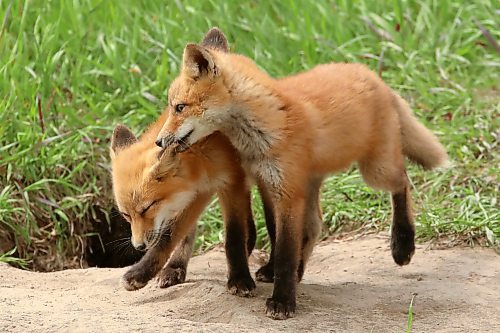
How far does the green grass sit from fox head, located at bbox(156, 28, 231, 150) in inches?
81.6

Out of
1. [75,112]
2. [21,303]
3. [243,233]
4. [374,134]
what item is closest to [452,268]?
[374,134]

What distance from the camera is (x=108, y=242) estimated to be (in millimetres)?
6555

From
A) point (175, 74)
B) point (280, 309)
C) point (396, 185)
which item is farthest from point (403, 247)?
point (175, 74)

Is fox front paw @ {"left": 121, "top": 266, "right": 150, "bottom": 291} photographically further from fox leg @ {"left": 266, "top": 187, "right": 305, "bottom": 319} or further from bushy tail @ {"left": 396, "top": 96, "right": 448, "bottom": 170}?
bushy tail @ {"left": 396, "top": 96, "right": 448, "bottom": 170}

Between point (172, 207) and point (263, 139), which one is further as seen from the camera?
point (172, 207)

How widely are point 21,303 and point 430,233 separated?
267 centimetres

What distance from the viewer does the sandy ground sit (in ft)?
13.3

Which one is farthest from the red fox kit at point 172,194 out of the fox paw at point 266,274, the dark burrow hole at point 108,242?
the dark burrow hole at point 108,242

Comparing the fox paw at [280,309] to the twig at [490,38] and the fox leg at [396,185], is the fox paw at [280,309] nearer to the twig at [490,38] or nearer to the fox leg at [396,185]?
the fox leg at [396,185]

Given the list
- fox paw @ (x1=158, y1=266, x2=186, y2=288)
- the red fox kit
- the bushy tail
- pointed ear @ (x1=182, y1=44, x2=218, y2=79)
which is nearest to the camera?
pointed ear @ (x1=182, y1=44, x2=218, y2=79)

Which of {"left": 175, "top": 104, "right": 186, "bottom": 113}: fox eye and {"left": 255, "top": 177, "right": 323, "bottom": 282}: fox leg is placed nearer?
{"left": 175, "top": 104, "right": 186, "bottom": 113}: fox eye

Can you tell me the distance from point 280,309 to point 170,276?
92 centimetres

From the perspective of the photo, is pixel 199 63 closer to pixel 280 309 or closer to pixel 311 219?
pixel 280 309

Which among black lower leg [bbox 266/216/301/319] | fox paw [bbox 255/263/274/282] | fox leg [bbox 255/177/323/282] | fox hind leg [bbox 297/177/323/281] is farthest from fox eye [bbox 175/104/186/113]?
fox paw [bbox 255/263/274/282]
